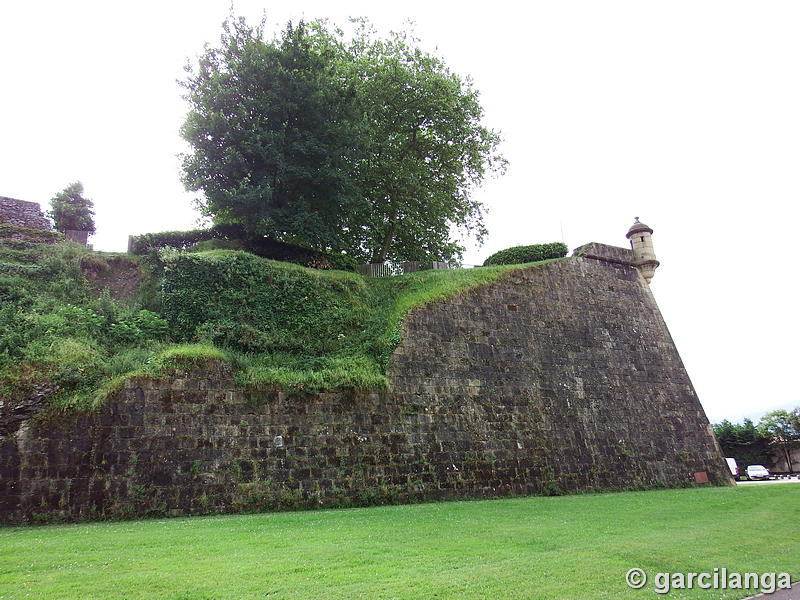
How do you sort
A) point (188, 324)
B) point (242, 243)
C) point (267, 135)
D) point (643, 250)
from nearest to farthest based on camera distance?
1. point (188, 324)
2. point (267, 135)
3. point (242, 243)
4. point (643, 250)

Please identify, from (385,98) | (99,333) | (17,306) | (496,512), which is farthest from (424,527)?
(385,98)

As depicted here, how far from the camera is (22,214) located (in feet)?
59.1

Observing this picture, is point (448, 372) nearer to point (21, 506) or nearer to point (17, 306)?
point (21, 506)

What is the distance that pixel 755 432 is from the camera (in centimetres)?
3731

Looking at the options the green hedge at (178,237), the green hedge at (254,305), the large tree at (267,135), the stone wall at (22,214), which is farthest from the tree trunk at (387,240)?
the stone wall at (22,214)

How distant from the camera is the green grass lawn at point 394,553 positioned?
5680mm

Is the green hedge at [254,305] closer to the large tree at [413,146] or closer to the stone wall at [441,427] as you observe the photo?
the stone wall at [441,427]

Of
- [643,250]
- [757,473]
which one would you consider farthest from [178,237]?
[757,473]

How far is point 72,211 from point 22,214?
1.71 meters

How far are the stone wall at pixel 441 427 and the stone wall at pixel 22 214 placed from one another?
9930mm

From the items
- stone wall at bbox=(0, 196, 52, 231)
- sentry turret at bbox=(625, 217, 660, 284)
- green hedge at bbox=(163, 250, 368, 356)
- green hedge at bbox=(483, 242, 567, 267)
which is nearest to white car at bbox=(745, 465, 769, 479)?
sentry turret at bbox=(625, 217, 660, 284)

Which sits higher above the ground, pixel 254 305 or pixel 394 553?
pixel 254 305

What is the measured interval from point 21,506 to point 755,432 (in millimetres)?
42987

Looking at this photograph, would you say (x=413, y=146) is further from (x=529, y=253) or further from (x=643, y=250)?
(x=643, y=250)
